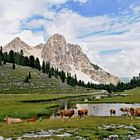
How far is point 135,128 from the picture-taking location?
142ft

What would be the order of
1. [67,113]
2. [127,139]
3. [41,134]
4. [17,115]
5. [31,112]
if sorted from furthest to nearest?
[31,112] < [17,115] < [67,113] < [41,134] < [127,139]

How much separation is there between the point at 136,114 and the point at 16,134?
27.1m

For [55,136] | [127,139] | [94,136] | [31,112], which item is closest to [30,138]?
[55,136]

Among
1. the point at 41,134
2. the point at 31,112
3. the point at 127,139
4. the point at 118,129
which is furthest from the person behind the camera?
the point at 31,112

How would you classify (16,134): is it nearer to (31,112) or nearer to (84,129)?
(84,129)

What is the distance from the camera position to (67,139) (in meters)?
34.7

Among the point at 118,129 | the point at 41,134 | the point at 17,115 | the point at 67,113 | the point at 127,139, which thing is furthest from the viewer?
the point at 17,115

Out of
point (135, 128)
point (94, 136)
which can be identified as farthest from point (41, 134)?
point (135, 128)

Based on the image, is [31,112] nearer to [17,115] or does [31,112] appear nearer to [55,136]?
[17,115]

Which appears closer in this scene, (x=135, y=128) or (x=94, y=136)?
(x=94, y=136)

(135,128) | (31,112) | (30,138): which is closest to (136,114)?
(135,128)

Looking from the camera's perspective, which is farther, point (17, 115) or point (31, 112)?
point (31, 112)

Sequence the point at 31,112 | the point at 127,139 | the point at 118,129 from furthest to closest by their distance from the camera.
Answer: the point at 31,112 → the point at 118,129 → the point at 127,139

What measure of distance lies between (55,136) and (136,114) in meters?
27.3
